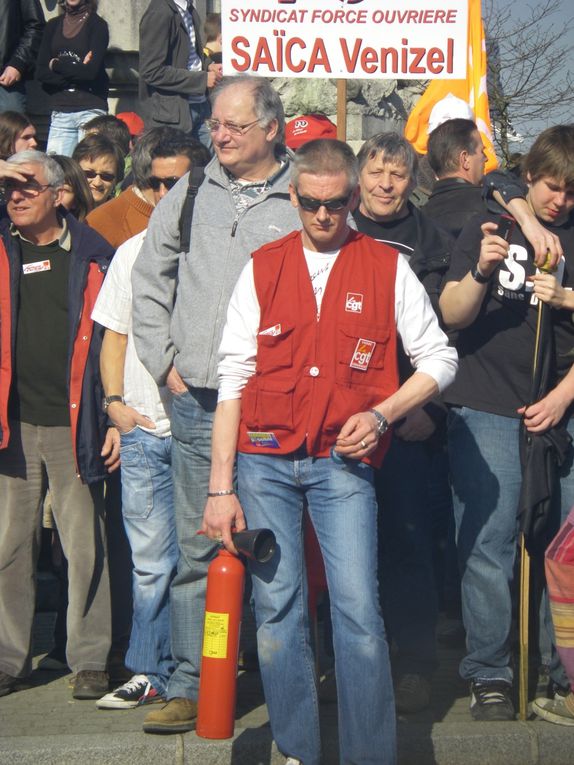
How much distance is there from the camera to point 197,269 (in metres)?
5.04

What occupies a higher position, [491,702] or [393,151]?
[393,151]

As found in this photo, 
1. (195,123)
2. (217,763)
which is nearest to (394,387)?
(217,763)

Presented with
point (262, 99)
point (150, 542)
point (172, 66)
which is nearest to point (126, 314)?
point (150, 542)

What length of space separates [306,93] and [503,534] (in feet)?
26.6

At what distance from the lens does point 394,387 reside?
4465mm

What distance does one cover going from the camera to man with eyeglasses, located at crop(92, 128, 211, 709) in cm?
540

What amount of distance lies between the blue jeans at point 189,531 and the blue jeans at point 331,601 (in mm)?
555

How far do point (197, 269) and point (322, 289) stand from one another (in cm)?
74

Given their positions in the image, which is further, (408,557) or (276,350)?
(408,557)

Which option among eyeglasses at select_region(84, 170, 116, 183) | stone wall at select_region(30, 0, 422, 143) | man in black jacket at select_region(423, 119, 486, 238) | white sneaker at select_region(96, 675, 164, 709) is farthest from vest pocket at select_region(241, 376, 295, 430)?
stone wall at select_region(30, 0, 422, 143)

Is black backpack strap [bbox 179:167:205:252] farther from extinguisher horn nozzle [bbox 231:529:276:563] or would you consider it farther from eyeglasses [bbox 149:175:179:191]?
extinguisher horn nozzle [bbox 231:529:276:563]

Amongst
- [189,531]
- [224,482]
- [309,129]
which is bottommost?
[189,531]

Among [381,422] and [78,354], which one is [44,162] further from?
[381,422]

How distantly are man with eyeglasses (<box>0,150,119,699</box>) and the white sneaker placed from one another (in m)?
0.20
